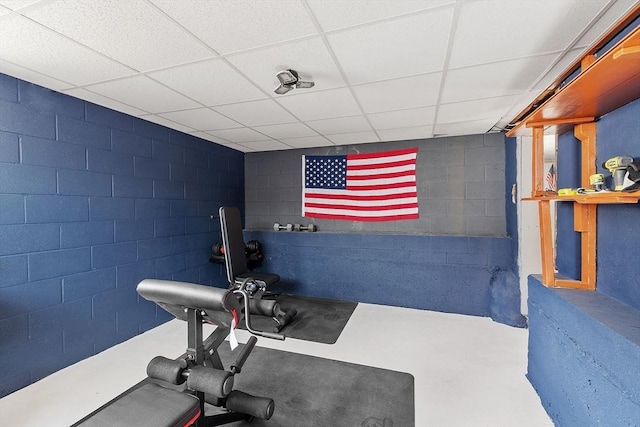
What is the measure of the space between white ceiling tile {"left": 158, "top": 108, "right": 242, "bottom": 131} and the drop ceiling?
0.04 meters

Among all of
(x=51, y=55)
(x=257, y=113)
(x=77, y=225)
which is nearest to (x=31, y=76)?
(x=51, y=55)

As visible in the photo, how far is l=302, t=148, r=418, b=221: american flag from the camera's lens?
425 cm

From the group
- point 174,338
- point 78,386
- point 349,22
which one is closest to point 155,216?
point 174,338

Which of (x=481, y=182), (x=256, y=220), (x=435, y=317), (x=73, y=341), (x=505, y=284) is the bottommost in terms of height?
(x=435, y=317)

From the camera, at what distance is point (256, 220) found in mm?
5148

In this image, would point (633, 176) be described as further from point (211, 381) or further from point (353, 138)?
point (353, 138)

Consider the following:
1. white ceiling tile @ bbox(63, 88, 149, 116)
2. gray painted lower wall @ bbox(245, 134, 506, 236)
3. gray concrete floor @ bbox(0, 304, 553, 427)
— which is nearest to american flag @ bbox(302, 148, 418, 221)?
gray painted lower wall @ bbox(245, 134, 506, 236)

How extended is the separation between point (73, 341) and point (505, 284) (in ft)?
15.1

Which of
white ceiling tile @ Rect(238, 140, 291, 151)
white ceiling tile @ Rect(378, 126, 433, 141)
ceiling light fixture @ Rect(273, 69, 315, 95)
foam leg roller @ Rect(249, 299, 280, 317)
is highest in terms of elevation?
white ceiling tile @ Rect(238, 140, 291, 151)

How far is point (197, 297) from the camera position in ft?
4.84

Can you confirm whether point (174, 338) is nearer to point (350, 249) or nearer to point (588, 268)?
point (350, 249)

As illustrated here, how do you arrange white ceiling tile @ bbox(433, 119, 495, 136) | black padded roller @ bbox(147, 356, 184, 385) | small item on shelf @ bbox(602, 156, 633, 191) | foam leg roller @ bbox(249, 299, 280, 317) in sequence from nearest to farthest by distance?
1. small item on shelf @ bbox(602, 156, 633, 191)
2. black padded roller @ bbox(147, 356, 184, 385)
3. foam leg roller @ bbox(249, 299, 280, 317)
4. white ceiling tile @ bbox(433, 119, 495, 136)

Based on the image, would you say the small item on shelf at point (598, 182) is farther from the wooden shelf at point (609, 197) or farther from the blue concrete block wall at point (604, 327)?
the blue concrete block wall at point (604, 327)

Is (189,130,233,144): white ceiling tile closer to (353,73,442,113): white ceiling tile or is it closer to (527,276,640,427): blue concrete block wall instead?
(353,73,442,113): white ceiling tile
